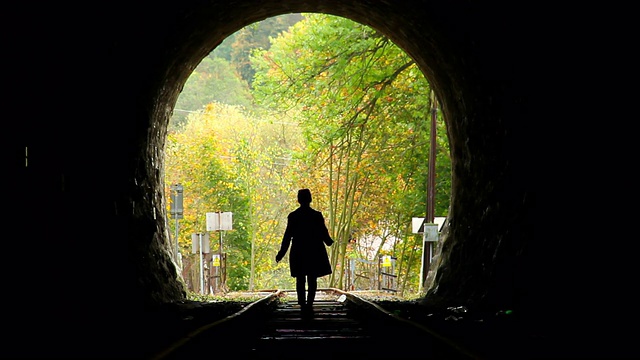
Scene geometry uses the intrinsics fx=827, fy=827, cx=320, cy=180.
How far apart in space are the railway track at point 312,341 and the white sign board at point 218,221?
51.9ft

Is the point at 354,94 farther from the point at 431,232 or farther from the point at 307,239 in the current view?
the point at 307,239

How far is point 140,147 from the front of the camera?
10.8 meters

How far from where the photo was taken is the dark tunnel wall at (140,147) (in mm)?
6887

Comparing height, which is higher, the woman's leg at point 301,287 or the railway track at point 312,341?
the woman's leg at point 301,287

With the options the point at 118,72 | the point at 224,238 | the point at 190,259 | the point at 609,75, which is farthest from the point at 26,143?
the point at 224,238

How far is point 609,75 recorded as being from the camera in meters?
6.80

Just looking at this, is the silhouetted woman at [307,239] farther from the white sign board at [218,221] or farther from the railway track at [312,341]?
the white sign board at [218,221]

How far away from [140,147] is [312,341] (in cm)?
503

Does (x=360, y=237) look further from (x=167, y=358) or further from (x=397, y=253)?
(x=167, y=358)

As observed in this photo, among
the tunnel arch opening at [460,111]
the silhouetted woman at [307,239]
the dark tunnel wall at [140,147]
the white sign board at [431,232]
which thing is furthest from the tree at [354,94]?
the silhouetted woman at [307,239]

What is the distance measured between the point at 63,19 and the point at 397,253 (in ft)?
104

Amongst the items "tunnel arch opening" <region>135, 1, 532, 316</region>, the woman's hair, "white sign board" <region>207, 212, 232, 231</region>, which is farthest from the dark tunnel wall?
"white sign board" <region>207, 212, 232, 231</region>

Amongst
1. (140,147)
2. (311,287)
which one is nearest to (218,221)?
(140,147)

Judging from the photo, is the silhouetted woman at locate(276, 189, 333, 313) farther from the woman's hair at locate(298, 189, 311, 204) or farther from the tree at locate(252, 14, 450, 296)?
the tree at locate(252, 14, 450, 296)
